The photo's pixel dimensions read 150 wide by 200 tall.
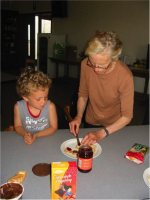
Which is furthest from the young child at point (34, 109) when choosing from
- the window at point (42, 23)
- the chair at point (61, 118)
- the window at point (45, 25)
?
the window at point (45, 25)

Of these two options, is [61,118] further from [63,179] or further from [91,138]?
[63,179]

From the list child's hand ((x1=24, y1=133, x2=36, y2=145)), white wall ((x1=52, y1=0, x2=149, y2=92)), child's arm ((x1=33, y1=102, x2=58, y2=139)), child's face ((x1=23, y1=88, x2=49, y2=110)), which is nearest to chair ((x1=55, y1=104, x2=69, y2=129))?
child's arm ((x1=33, y1=102, x2=58, y2=139))

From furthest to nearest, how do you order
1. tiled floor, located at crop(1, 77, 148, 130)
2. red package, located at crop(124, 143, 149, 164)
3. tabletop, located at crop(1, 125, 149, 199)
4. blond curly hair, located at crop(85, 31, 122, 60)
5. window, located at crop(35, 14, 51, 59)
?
window, located at crop(35, 14, 51, 59), tiled floor, located at crop(1, 77, 148, 130), blond curly hair, located at crop(85, 31, 122, 60), red package, located at crop(124, 143, 149, 164), tabletop, located at crop(1, 125, 149, 199)

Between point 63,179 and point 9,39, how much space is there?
27.3ft

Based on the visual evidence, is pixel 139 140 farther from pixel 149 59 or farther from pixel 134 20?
pixel 134 20

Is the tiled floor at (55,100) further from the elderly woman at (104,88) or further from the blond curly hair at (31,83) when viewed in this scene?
the blond curly hair at (31,83)

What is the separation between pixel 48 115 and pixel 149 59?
381cm

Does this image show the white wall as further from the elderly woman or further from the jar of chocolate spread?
the jar of chocolate spread

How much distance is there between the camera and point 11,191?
0.77m

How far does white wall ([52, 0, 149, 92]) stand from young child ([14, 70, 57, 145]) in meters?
4.17

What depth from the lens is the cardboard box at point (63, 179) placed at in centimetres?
79

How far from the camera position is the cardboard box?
79 cm

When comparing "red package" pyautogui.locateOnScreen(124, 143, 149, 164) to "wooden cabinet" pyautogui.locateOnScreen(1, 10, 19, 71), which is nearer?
"red package" pyautogui.locateOnScreen(124, 143, 149, 164)

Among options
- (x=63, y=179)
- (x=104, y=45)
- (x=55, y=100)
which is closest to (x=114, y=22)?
(x=55, y=100)
